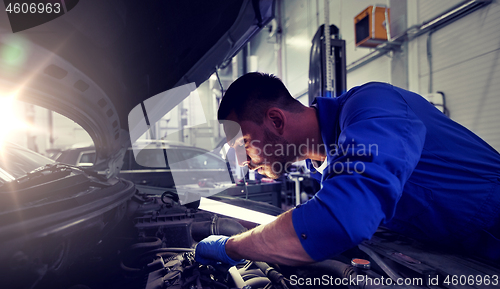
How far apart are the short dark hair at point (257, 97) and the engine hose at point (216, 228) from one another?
0.58 meters

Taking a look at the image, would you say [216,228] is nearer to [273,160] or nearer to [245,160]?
[245,160]

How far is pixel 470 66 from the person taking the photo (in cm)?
316

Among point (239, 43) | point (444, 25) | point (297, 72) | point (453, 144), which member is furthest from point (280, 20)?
point (453, 144)

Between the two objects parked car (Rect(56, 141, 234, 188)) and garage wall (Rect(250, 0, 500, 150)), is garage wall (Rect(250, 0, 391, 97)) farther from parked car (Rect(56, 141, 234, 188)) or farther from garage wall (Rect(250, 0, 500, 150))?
parked car (Rect(56, 141, 234, 188))

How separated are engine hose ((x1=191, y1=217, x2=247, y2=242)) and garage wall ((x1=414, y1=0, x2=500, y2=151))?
130 inches

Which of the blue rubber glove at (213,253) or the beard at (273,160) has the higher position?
the beard at (273,160)

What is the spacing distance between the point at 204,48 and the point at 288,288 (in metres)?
1.43

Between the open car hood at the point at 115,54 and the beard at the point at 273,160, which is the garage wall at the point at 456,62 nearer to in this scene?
the open car hood at the point at 115,54

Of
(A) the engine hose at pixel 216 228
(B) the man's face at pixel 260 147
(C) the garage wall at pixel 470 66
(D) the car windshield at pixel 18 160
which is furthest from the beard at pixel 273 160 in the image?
(C) the garage wall at pixel 470 66

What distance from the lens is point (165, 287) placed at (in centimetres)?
96

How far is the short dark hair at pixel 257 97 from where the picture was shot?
40.3 inches

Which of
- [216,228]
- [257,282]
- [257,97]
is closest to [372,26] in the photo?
[257,97]

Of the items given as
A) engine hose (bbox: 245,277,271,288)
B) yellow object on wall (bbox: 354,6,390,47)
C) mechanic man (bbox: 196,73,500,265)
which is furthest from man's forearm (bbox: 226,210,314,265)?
yellow object on wall (bbox: 354,6,390,47)

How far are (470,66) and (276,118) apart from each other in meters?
3.51
